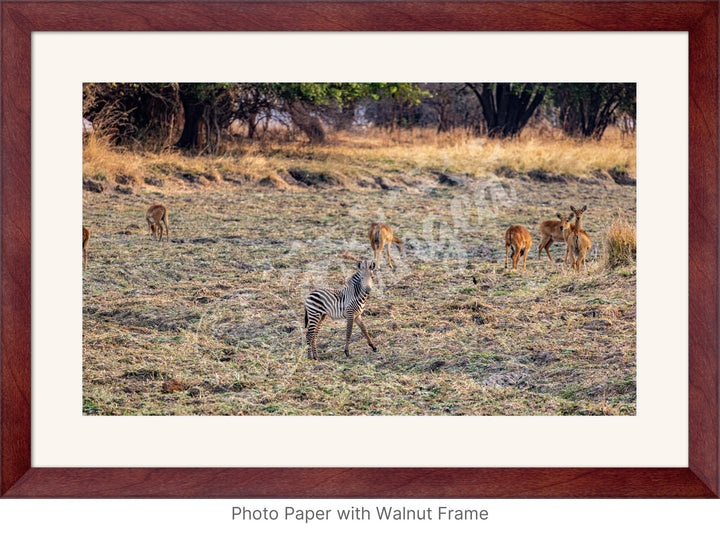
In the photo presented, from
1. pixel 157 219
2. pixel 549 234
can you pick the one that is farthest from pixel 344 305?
pixel 157 219

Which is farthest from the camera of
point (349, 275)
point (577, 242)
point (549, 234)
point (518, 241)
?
point (549, 234)

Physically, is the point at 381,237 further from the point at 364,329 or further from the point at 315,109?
the point at 315,109

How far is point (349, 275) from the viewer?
22.8 feet

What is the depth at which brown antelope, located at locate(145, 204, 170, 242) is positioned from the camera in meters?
8.53

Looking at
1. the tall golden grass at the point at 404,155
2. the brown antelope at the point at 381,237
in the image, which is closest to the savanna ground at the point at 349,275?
the tall golden grass at the point at 404,155

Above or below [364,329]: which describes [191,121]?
above

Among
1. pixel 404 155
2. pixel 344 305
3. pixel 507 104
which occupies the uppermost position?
pixel 507 104

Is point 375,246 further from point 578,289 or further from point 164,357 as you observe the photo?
point 164,357

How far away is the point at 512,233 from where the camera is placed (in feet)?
26.5

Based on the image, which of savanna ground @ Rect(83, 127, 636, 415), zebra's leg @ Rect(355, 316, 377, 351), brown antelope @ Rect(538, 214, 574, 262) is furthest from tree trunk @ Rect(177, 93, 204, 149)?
zebra's leg @ Rect(355, 316, 377, 351)

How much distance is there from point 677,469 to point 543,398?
1.12 meters

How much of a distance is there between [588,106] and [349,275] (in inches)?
218

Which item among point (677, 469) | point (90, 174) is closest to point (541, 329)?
point (677, 469)

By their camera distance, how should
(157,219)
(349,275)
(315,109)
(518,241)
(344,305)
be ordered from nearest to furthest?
(344,305), (349,275), (518,241), (157,219), (315,109)
